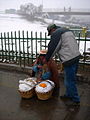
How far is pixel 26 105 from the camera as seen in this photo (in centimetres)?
374

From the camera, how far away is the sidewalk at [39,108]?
3.29m

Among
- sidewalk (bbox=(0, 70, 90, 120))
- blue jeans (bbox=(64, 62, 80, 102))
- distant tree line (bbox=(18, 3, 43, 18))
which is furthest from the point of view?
distant tree line (bbox=(18, 3, 43, 18))

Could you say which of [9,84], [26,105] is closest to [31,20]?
[9,84]

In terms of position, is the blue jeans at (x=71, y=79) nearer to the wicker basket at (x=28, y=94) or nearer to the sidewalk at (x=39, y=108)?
the sidewalk at (x=39, y=108)

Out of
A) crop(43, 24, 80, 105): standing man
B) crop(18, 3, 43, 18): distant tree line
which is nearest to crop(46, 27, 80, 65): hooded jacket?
crop(43, 24, 80, 105): standing man

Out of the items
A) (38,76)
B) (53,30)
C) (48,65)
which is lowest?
(38,76)

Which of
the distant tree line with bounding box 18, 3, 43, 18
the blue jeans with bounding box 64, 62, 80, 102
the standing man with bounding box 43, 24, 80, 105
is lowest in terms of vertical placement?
the blue jeans with bounding box 64, 62, 80, 102

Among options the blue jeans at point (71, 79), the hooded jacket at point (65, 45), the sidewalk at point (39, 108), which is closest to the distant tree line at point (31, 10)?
the sidewalk at point (39, 108)

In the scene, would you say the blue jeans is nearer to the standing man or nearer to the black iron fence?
the standing man

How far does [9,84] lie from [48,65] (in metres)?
1.52

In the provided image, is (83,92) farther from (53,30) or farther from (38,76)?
(53,30)

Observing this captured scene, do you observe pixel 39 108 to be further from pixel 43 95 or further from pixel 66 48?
pixel 66 48

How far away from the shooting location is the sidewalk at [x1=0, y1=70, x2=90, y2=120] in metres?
3.29

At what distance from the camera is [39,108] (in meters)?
3.61
